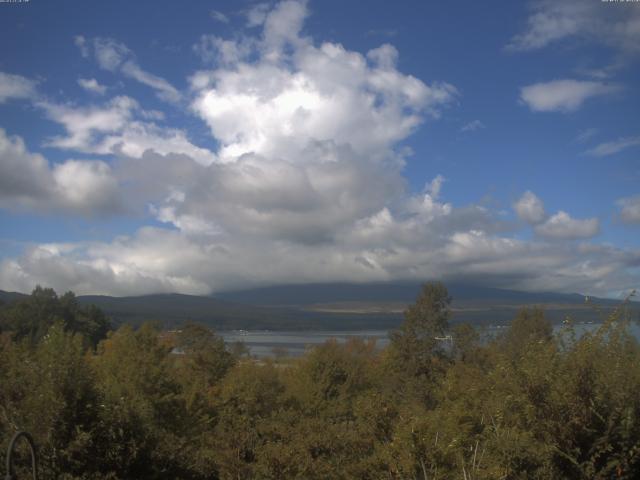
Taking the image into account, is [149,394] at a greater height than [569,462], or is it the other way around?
[569,462]

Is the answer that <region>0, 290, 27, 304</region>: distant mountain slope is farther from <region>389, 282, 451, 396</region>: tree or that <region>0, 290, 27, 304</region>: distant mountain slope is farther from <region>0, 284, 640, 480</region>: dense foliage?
<region>0, 284, 640, 480</region>: dense foliage

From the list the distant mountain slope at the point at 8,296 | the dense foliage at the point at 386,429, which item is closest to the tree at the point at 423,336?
the dense foliage at the point at 386,429

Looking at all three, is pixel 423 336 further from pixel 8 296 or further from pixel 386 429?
pixel 8 296

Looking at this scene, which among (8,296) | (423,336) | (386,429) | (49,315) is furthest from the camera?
(8,296)

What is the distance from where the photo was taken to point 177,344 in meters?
55.9

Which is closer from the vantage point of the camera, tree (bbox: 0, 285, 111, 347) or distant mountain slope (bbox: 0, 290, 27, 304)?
tree (bbox: 0, 285, 111, 347)

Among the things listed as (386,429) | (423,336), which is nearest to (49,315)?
(423,336)

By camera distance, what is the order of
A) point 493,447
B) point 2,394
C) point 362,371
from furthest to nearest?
point 362,371
point 2,394
point 493,447

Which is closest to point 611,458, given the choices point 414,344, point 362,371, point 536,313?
point 362,371

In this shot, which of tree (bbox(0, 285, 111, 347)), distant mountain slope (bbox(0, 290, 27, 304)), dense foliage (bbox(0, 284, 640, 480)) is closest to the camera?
dense foliage (bbox(0, 284, 640, 480))

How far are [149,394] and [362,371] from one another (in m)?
21.0

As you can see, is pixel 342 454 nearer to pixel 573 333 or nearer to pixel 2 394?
pixel 573 333

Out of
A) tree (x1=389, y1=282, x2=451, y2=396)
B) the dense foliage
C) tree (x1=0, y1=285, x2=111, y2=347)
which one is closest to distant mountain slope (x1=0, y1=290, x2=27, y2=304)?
tree (x1=0, y1=285, x2=111, y2=347)

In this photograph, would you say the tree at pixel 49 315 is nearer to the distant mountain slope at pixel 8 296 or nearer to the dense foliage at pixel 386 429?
the distant mountain slope at pixel 8 296
